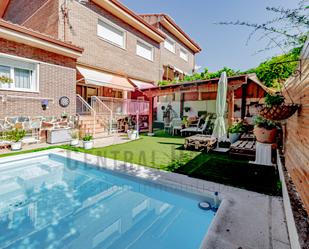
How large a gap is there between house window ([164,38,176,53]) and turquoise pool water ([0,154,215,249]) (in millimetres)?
24260

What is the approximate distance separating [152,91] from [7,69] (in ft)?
34.2

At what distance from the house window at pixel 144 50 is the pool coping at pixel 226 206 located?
1777 centimetres

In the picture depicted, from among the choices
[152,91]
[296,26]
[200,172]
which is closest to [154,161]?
[200,172]

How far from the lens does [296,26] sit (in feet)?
13.5

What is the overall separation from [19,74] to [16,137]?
4.29 metres

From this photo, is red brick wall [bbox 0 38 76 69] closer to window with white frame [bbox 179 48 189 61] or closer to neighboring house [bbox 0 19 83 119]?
neighboring house [bbox 0 19 83 119]

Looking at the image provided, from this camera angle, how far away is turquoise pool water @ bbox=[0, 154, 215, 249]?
413cm

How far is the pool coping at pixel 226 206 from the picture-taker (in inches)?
129

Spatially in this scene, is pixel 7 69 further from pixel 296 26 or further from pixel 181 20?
pixel 181 20

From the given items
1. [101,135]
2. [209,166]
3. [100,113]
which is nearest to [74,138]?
[101,135]

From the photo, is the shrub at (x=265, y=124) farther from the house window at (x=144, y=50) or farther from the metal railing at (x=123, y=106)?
the house window at (x=144, y=50)

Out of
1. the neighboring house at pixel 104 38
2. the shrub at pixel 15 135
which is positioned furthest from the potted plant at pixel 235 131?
the shrub at pixel 15 135

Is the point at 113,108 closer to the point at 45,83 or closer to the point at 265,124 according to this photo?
the point at 45,83

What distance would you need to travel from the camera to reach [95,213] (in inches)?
204
